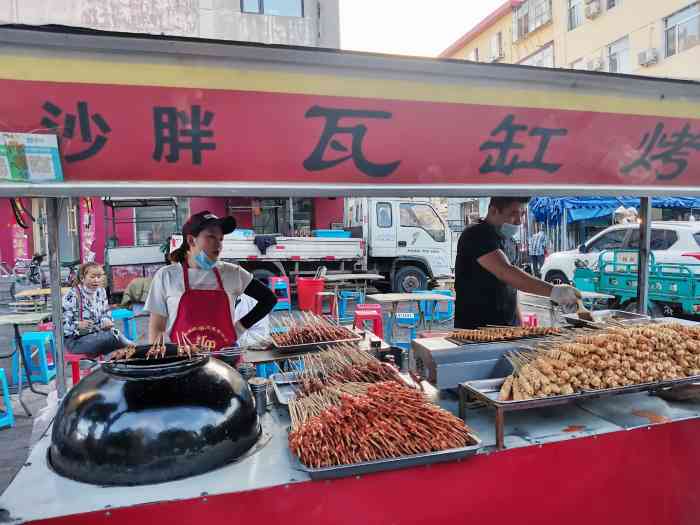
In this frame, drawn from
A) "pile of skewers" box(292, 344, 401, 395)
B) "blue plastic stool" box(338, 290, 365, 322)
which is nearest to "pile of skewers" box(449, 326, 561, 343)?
"pile of skewers" box(292, 344, 401, 395)

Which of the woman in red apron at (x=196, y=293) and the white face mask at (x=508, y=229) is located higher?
the white face mask at (x=508, y=229)

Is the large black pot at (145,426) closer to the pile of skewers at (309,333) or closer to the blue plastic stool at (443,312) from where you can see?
the pile of skewers at (309,333)

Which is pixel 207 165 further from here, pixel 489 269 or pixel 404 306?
pixel 404 306

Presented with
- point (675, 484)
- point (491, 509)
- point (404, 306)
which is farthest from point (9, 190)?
point (404, 306)

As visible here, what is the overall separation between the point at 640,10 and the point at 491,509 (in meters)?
22.7

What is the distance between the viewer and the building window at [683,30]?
1680cm

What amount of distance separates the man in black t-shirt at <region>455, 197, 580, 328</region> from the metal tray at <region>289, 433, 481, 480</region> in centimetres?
162

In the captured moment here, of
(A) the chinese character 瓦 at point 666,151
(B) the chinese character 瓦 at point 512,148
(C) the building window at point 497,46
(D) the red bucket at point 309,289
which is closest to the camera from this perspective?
(B) the chinese character 瓦 at point 512,148

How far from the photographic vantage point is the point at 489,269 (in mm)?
3307

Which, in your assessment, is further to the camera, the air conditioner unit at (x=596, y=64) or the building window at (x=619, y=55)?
the air conditioner unit at (x=596, y=64)

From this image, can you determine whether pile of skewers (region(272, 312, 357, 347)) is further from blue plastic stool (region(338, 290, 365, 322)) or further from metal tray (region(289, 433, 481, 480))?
blue plastic stool (region(338, 290, 365, 322))

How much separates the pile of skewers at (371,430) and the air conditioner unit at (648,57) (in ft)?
69.3

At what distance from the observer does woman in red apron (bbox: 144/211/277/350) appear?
10.9 ft

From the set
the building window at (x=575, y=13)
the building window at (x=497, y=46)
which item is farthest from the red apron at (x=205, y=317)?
the building window at (x=497, y=46)
